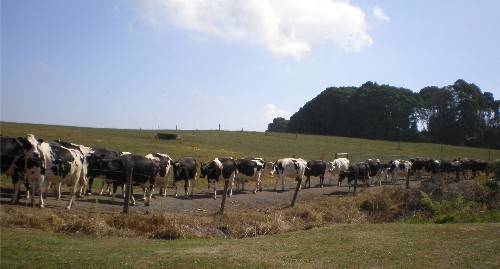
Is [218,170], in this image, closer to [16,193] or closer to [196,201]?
[196,201]

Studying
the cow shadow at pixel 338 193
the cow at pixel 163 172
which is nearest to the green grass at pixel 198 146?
the cow shadow at pixel 338 193

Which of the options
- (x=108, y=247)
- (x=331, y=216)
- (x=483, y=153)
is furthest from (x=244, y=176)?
(x=483, y=153)

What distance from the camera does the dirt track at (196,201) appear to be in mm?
17109

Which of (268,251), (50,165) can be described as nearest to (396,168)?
(268,251)

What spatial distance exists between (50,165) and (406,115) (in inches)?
3889

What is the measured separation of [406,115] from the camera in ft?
344

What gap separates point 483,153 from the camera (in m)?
79.4

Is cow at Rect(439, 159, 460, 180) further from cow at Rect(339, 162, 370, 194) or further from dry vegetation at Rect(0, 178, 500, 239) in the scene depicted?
cow at Rect(339, 162, 370, 194)

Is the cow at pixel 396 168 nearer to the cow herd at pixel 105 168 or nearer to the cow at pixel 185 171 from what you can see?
the cow herd at pixel 105 168

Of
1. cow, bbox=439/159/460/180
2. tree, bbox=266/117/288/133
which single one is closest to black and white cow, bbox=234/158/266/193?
cow, bbox=439/159/460/180

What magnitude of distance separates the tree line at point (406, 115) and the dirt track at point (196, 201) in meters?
76.7

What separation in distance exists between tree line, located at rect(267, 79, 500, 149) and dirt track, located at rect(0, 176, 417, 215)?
252ft

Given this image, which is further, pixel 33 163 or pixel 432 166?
pixel 432 166

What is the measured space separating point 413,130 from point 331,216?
8853 cm
